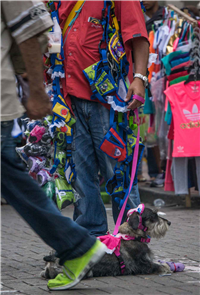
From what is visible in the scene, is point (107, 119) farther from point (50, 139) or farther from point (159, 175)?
point (159, 175)

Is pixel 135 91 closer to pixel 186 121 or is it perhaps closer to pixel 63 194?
pixel 63 194

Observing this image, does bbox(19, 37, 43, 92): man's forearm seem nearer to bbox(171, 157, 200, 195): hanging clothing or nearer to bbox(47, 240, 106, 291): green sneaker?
bbox(47, 240, 106, 291): green sneaker

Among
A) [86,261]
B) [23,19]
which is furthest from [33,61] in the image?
[86,261]

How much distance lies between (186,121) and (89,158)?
304cm

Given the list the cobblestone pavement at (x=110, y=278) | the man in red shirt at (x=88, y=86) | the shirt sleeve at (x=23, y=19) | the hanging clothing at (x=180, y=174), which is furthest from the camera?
the hanging clothing at (x=180, y=174)

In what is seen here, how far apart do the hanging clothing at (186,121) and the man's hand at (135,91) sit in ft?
9.84

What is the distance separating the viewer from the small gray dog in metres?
3.98

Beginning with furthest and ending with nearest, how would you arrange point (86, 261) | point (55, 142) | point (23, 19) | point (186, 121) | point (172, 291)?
point (186, 121)
point (55, 142)
point (172, 291)
point (86, 261)
point (23, 19)

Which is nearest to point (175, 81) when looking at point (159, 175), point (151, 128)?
point (151, 128)

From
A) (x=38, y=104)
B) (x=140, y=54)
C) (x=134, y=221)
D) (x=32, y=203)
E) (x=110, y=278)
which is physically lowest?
(x=110, y=278)

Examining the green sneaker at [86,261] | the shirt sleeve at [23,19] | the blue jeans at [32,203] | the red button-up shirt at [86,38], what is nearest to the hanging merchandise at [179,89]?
the red button-up shirt at [86,38]

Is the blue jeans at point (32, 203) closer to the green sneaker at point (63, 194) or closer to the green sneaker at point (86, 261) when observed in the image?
the green sneaker at point (86, 261)

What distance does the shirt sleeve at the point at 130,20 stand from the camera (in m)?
4.03

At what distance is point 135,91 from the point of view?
4047 millimetres
